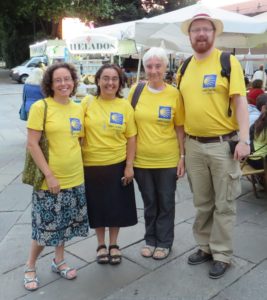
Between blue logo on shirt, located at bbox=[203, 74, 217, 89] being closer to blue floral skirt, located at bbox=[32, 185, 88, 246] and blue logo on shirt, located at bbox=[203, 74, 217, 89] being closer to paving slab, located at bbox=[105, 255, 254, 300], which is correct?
blue floral skirt, located at bbox=[32, 185, 88, 246]

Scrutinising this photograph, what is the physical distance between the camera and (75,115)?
9.55 ft

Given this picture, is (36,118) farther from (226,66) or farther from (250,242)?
(250,242)

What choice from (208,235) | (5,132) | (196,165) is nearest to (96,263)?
(208,235)

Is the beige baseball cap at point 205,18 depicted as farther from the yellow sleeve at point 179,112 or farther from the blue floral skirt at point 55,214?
the blue floral skirt at point 55,214

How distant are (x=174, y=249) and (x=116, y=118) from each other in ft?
4.46

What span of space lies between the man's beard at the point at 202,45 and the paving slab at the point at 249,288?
1.77m

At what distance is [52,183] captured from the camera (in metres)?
2.80

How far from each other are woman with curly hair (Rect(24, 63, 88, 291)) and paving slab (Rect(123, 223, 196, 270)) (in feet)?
2.24

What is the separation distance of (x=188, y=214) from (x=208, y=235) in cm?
103

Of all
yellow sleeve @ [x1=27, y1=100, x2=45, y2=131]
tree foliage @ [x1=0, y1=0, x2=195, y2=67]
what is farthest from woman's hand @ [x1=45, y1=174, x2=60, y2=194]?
tree foliage @ [x1=0, y1=0, x2=195, y2=67]

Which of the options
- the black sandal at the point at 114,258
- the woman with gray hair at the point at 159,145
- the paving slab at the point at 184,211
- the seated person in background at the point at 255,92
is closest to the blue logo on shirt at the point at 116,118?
the woman with gray hair at the point at 159,145

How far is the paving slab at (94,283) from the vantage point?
9.52 ft

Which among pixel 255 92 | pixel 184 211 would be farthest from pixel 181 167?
pixel 255 92

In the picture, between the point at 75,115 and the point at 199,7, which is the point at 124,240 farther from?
the point at 199,7
